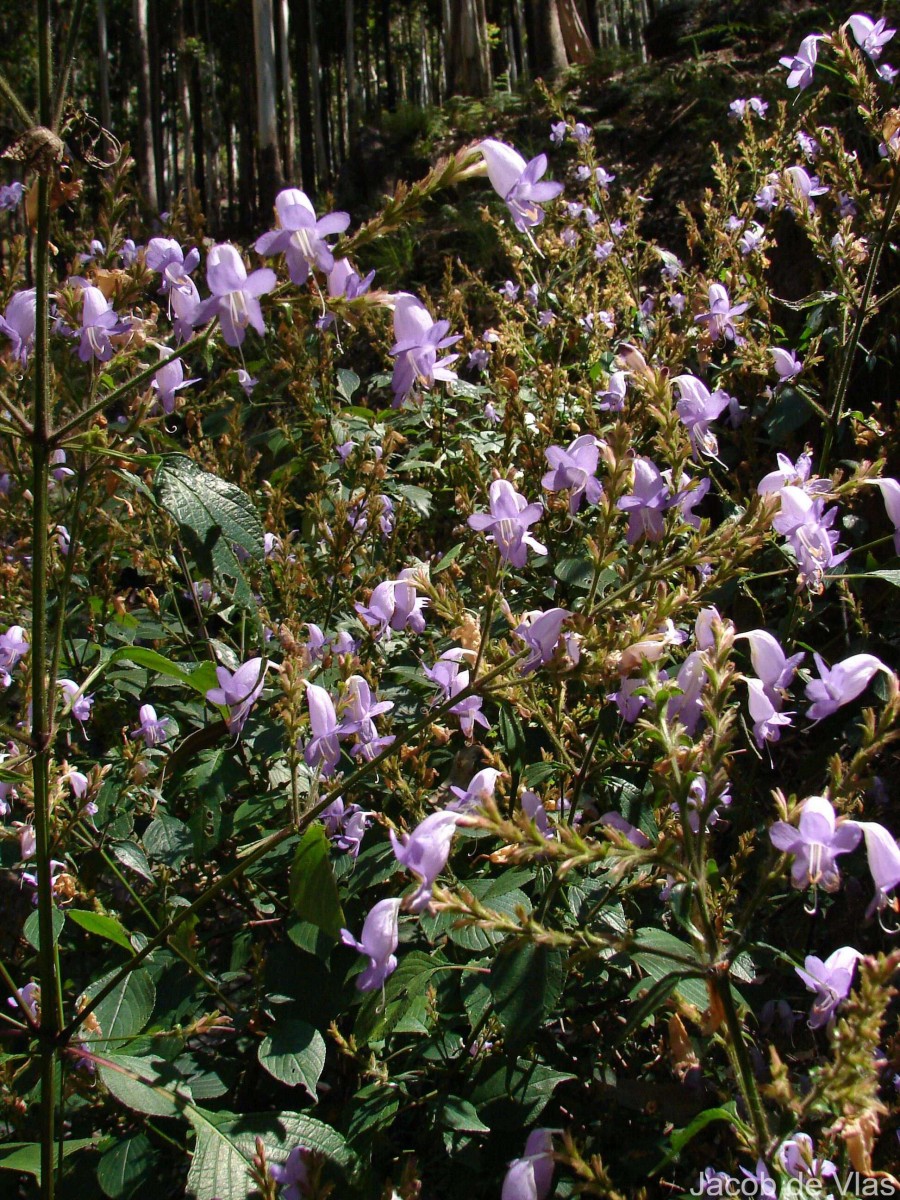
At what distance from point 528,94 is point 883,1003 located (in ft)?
44.9

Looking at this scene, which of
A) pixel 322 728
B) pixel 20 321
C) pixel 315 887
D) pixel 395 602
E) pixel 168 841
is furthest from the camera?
pixel 168 841

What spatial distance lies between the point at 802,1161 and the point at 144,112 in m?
17.8

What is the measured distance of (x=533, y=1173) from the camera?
111 centimetres

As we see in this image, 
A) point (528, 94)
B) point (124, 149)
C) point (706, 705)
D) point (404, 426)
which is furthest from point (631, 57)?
point (706, 705)

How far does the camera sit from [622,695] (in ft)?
4.31

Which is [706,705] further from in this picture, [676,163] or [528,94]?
[528,94]

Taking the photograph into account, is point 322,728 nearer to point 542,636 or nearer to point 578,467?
point 542,636

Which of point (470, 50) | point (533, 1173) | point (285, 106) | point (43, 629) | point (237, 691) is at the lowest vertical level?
point (533, 1173)

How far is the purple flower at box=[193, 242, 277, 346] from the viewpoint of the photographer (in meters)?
1.04

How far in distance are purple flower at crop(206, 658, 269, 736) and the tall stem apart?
0.27 meters

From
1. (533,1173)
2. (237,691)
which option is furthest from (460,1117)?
(237,691)

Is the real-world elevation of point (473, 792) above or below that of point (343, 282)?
below

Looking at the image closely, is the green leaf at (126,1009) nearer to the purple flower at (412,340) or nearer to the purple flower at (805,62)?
the purple flower at (412,340)

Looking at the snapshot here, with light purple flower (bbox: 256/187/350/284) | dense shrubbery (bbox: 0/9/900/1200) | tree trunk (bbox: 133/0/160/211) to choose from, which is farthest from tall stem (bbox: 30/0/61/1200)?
tree trunk (bbox: 133/0/160/211)
